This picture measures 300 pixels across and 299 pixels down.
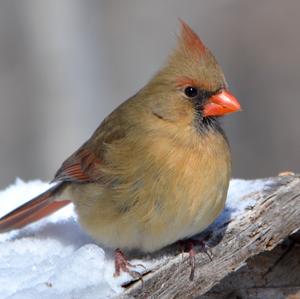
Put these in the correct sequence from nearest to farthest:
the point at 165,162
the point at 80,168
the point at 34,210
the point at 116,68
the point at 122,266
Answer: the point at 122,266, the point at 165,162, the point at 80,168, the point at 34,210, the point at 116,68

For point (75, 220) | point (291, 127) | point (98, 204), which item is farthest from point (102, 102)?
point (98, 204)

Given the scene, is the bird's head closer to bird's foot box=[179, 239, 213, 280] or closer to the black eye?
the black eye

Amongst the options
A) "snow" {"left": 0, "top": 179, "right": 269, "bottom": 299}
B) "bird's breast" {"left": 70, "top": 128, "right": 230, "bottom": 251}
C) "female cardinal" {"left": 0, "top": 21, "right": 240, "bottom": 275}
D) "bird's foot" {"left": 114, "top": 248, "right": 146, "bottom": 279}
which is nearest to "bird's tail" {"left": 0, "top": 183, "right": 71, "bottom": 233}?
"snow" {"left": 0, "top": 179, "right": 269, "bottom": 299}

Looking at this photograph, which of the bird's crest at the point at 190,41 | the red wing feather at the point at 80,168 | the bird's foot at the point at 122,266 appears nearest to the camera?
the bird's foot at the point at 122,266

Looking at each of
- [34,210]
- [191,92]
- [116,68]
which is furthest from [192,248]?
[116,68]

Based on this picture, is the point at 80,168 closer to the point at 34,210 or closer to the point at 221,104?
the point at 34,210

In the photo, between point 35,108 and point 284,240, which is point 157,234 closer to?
point 284,240

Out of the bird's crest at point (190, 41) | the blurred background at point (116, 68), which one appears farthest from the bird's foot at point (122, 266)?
the blurred background at point (116, 68)

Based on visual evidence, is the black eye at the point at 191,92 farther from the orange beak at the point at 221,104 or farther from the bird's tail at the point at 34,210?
the bird's tail at the point at 34,210
